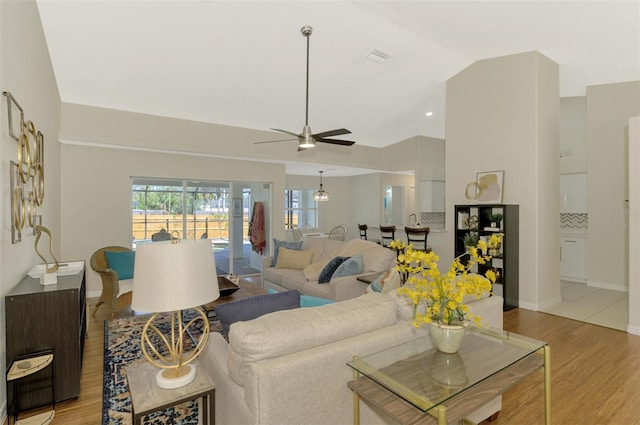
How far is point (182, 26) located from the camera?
3771 mm

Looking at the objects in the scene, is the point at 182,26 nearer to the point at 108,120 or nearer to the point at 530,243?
the point at 108,120

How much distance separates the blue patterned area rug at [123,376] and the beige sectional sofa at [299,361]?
0.64m

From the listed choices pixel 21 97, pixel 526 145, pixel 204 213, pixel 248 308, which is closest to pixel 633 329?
pixel 526 145

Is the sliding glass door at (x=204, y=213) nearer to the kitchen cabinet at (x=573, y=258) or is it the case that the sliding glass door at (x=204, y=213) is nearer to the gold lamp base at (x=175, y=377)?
the gold lamp base at (x=175, y=377)

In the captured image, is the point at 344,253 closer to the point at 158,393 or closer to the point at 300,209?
the point at 158,393

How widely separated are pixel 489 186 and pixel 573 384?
2962 mm

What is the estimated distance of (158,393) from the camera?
153 centimetres

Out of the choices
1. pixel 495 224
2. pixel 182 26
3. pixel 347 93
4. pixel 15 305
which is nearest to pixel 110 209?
pixel 182 26

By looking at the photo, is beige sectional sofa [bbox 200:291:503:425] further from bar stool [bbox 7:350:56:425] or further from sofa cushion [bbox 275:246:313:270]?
sofa cushion [bbox 275:246:313:270]

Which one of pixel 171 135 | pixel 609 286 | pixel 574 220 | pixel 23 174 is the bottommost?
pixel 609 286

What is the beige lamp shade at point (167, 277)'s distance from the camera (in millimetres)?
1506

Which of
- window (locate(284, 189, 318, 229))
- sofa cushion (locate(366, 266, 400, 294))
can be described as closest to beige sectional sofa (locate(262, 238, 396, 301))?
sofa cushion (locate(366, 266, 400, 294))

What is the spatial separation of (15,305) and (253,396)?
1928mm

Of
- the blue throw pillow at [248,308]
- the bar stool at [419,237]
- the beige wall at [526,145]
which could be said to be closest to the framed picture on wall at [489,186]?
Answer: the beige wall at [526,145]
